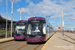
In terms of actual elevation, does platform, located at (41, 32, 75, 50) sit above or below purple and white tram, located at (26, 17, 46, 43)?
below


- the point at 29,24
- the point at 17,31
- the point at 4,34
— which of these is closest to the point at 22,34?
the point at 17,31

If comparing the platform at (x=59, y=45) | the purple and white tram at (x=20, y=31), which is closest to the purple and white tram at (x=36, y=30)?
the platform at (x=59, y=45)

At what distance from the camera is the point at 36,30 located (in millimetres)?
13438

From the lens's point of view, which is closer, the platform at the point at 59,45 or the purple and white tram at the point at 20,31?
the platform at the point at 59,45

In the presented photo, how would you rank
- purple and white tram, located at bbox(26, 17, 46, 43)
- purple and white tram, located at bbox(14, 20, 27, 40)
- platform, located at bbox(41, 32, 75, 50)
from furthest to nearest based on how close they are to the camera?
purple and white tram, located at bbox(14, 20, 27, 40)
purple and white tram, located at bbox(26, 17, 46, 43)
platform, located at bbox(41, 32, 75, 50)

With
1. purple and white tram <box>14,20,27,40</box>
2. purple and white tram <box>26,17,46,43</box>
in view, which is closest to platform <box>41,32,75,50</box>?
purple and white tram <box>26,17,46,43</box>

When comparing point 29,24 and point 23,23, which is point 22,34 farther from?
point 29,24

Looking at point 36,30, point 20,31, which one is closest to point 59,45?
point 36,30

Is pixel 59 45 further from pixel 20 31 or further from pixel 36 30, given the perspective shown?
pixel 20 31

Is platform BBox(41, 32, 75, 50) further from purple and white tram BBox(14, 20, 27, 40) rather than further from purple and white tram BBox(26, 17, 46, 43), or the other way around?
purple and white tram BBox(14, 20, 27, 40)

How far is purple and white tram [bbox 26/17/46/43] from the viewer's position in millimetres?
12852

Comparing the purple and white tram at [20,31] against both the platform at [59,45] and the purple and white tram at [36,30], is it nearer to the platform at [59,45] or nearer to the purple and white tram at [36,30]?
the purple and white tram at [36,30]

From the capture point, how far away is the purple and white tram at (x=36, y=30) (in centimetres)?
1285

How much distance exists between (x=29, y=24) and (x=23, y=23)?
14.0ft
